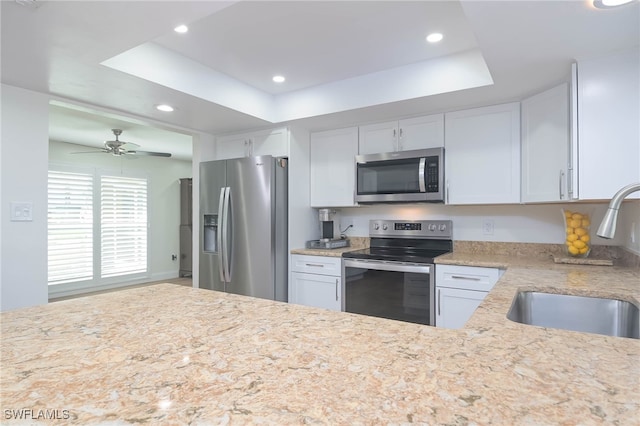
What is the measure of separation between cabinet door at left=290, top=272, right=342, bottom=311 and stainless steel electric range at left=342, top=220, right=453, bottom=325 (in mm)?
88

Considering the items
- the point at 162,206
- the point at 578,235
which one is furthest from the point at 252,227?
the point at 162,206

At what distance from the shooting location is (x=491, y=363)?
→ 70 centimetres

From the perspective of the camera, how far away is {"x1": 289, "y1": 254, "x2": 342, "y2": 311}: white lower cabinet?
3.08 m

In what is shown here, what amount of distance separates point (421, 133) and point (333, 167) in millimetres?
910

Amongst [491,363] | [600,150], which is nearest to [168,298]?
[491,363]

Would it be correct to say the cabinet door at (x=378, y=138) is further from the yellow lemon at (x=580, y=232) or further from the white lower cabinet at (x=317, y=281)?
the yellow lemon at (x=580, y=232)

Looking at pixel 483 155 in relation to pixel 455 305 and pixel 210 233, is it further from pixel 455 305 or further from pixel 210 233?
pixel 210 233

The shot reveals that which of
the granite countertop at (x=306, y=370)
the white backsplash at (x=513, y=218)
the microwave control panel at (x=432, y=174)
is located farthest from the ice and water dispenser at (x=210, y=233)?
the granite countertop at (x=306, y=370)

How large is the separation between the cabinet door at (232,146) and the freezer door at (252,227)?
31 centimetres

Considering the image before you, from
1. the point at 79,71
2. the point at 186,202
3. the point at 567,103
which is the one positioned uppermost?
the point at 79,71

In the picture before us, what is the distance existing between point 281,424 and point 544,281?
1.67 meters

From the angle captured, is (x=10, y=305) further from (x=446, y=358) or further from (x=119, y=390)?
(x=446, y=358)

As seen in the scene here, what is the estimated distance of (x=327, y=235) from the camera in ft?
12.1

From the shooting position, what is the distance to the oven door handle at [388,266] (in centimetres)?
263
